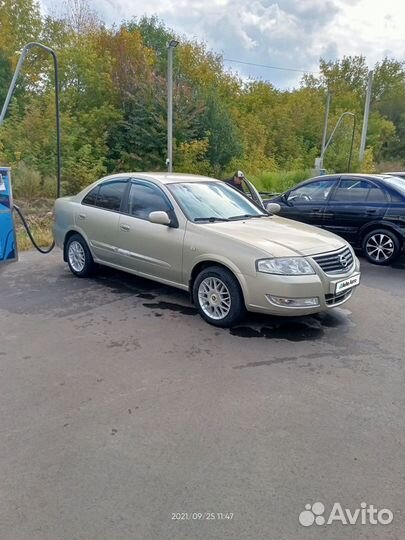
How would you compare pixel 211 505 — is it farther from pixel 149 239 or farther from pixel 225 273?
pixel 149 239

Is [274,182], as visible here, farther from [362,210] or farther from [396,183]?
[362,210]

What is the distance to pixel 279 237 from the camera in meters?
4.55

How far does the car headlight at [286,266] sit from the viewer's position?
4.12m

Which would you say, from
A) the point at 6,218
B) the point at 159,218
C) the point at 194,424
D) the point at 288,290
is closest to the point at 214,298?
the point at 288,290

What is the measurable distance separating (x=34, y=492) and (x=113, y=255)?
3.63m

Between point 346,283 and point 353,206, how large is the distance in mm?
3625

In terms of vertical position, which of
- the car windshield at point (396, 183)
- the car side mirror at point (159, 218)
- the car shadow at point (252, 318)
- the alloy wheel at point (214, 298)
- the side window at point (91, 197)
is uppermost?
the car windshield at point (396, 183)

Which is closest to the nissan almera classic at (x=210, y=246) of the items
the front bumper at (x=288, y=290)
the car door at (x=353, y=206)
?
the front bumper at (x=288, y=290)

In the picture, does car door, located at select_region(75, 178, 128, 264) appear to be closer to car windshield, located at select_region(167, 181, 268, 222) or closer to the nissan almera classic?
the nissan almera classic

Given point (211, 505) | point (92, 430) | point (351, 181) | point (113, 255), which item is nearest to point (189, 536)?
point (211, 505)

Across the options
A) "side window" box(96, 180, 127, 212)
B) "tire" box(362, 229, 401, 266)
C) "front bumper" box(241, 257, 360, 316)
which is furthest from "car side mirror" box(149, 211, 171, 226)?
"tire" box(362, 229, 401, 266)

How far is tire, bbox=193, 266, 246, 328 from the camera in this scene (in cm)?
434

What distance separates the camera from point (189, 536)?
2.00 metres

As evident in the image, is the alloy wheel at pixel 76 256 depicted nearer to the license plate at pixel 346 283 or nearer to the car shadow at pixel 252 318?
the car shadow at pixel 252 318
